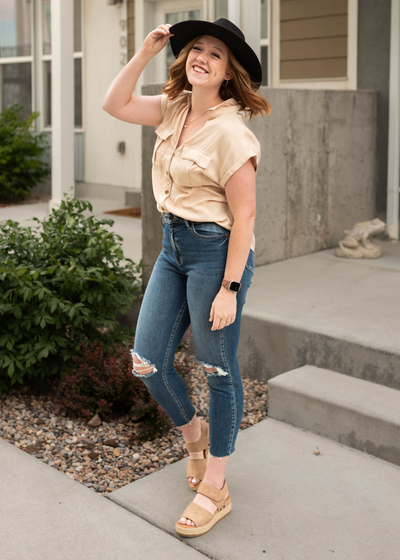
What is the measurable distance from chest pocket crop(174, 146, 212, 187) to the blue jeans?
137mm

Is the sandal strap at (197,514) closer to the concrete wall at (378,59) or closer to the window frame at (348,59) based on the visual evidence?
the concrete wall at (378,59)

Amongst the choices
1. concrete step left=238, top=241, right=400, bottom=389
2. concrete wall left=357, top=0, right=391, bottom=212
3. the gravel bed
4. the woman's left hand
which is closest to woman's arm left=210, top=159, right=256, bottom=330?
the woman's left hand

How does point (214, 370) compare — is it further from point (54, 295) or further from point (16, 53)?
point (16, 53)

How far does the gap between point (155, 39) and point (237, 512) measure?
1.76 m

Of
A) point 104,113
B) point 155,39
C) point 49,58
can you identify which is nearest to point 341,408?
point 155,39

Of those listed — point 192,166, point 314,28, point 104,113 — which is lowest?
point 192,166

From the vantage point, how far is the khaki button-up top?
224 centimetres

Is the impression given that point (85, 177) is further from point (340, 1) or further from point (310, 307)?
point (310, 307)

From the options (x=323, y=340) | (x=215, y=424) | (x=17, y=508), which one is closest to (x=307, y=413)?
(x=323, y=340)

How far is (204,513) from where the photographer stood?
8.07 ft

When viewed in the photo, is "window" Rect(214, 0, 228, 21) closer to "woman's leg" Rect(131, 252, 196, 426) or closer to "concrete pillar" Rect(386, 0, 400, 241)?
"concrete pillar" Rect(386, 0, 400, 241)

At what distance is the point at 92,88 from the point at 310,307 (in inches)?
266

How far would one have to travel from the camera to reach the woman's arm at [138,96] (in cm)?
240

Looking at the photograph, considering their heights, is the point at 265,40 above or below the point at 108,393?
above
